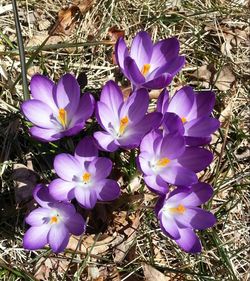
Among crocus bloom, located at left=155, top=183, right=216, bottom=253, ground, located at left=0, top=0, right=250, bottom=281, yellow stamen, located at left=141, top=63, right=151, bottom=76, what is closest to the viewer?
crocus bloom, located at left=155, top=183, right=216, bottom=253

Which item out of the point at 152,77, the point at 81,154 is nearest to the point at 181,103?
the point at 152,77

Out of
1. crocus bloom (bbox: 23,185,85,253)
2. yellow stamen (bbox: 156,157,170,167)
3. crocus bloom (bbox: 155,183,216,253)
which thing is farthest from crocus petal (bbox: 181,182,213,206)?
crocus bloom (bbox: 23,185,85,253)

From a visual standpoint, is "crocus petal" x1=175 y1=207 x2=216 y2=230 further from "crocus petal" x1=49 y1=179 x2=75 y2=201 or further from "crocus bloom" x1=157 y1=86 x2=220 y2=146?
"crocus petal" x1=49 y1=179 x2=75 y2=201

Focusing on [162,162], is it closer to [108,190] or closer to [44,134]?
[108,190]

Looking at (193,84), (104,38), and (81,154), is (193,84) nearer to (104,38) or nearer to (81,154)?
(104,38)

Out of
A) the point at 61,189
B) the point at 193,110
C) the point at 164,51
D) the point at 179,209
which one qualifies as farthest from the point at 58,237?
the point at 164,51
